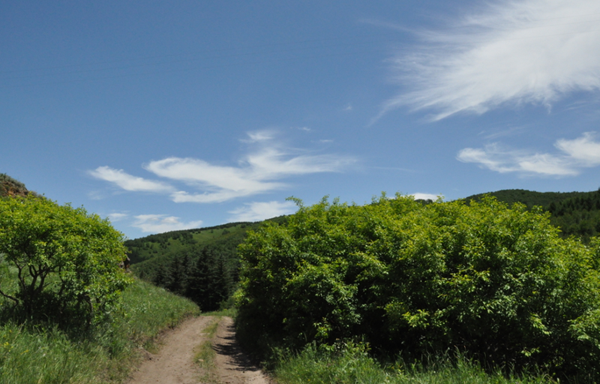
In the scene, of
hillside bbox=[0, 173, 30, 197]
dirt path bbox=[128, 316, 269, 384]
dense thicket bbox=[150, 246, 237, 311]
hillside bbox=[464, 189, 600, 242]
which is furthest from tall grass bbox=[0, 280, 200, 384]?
hillside bbox=[464, 189, 600, 242]

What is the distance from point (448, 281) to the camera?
9.41 metres

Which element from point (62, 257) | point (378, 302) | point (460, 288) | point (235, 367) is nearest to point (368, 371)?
point (460, 288)

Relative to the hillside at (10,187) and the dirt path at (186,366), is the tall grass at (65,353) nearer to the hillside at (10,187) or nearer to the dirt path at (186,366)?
the dirt path at (186,366)

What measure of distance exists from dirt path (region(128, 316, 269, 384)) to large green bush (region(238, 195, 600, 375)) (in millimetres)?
1996

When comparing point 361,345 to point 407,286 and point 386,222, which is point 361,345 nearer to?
point 407,286

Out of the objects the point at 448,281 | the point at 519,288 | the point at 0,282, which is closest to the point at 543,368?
the point at 519,288

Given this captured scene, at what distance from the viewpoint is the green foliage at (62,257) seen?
7922mm

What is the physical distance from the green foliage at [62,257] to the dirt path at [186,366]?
8.78 ft

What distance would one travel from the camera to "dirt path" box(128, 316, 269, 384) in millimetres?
10375

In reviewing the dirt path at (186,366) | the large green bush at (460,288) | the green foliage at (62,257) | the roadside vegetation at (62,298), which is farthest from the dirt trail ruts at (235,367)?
the green foliage at (62,257)

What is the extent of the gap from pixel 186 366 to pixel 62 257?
251 inches

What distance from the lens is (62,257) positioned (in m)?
7.94

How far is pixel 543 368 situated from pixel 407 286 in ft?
13.8

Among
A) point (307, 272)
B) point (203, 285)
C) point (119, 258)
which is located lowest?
point (203, 285)
